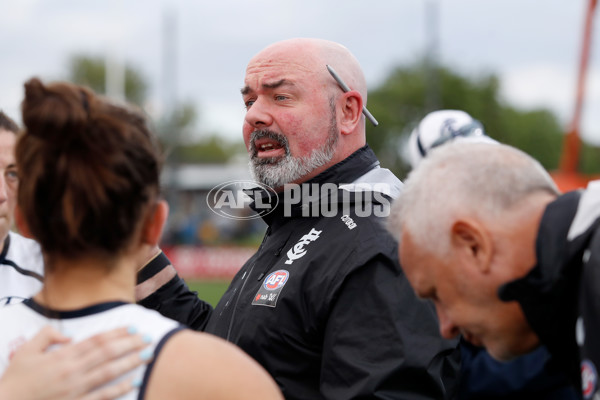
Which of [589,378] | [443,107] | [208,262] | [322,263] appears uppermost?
[589,378]

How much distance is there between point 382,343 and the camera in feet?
8.07

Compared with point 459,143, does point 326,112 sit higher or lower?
lower

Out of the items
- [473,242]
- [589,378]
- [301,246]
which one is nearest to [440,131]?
[301,246]

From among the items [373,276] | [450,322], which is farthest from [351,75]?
[450,322]

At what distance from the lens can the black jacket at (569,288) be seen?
1504 mm

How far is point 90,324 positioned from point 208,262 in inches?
781

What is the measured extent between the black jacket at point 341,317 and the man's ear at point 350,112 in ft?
1.48

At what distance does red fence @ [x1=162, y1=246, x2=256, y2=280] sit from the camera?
21078mm

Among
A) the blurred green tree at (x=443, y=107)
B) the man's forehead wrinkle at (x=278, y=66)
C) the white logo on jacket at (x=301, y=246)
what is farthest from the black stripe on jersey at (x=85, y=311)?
the blurred green tree at (x=443, y=107)

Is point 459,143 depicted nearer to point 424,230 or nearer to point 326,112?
point 424,230

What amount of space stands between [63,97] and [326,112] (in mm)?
1732

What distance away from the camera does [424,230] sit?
189cm

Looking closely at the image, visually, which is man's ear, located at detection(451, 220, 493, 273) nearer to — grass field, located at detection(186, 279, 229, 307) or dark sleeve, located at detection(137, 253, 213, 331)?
dark sleeve, located at detection(137, 253, 213, 331)

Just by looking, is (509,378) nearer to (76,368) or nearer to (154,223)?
(154,223)
